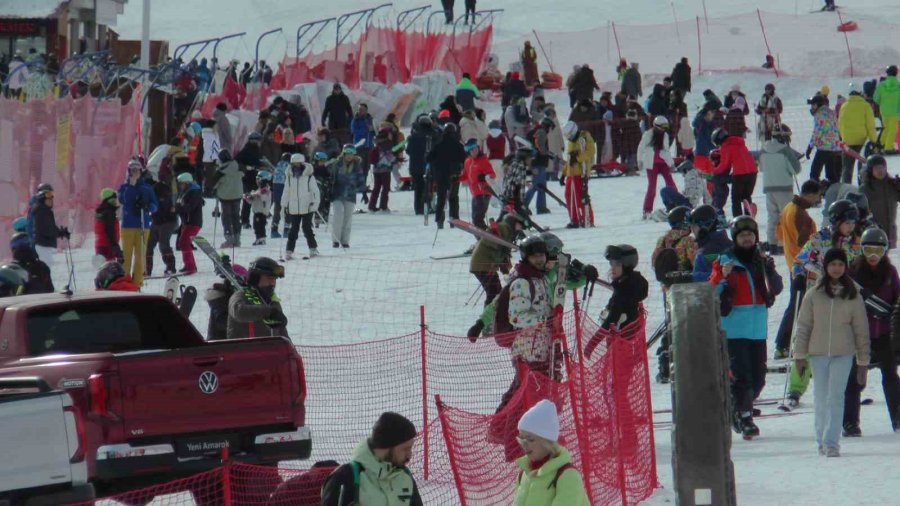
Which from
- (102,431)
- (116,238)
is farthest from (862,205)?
(116,238)

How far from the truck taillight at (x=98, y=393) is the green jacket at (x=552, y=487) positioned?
3340 millimetres

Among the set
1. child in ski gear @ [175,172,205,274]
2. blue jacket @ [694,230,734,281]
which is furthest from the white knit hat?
child in ski gear @ [175,172,205,274]

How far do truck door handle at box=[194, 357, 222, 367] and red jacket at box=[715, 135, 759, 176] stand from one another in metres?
12.7

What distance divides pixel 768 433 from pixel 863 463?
1.40 metres

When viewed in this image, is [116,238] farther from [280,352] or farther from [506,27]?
[506,27]

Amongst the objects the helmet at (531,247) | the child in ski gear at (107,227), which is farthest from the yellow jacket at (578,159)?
the helmet at (531,247)

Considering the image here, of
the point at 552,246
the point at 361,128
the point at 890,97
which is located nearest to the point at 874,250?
the point at 552,246

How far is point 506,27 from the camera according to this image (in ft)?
191

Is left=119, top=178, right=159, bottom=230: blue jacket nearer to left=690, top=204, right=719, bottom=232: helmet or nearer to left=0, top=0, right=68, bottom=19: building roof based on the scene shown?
left=690, top=204, right=719, bottom=232: helmet

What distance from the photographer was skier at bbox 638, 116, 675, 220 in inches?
961

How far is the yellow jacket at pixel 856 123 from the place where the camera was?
2505 cm

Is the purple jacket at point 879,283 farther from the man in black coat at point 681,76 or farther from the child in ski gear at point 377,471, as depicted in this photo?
the man in black coat at point 681,76

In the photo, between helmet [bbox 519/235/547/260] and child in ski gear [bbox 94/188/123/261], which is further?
child in ski gear [bbox 94/188/123/261]

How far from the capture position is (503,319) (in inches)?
456
